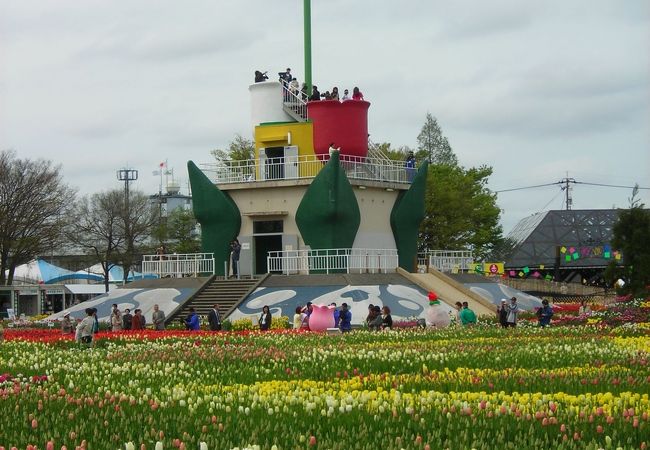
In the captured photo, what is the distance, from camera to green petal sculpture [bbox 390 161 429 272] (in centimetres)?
5306

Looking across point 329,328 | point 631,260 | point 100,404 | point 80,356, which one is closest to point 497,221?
point 631,260

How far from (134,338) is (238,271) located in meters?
20.4

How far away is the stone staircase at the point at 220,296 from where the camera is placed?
145 ft

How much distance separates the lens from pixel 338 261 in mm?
47281

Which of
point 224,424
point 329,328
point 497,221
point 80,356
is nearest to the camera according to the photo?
point 224,424

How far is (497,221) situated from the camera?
238ft

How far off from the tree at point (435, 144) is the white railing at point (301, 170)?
2964cm

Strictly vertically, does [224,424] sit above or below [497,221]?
below

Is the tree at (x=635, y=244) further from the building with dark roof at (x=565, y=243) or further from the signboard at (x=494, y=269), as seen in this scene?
the building with dark roof at (x=565, y=243)

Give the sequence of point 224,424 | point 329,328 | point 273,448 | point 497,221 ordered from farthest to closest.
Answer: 1. point 497,221
2. point 329,328
3. point 224,424
4. point 273,448

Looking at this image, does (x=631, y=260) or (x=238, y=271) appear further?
(x=238, y=271)

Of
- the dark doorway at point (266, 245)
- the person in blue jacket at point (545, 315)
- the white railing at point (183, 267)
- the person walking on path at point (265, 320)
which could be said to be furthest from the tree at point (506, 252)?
the person walking on path at point (265, 320)

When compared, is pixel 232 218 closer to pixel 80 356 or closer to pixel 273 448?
pixel 80 356

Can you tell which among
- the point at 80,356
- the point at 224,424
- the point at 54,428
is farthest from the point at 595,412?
the point at 80,356
